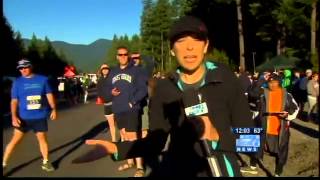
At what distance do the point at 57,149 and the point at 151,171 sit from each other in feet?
12.6

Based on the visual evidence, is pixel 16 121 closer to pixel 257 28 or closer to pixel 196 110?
pixel 196 110

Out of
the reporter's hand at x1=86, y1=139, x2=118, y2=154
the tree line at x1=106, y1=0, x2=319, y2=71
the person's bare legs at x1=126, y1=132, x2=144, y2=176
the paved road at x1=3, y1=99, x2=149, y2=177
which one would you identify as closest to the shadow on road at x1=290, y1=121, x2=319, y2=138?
the paved road at x1=3, y1=99, x2=149, y2=177

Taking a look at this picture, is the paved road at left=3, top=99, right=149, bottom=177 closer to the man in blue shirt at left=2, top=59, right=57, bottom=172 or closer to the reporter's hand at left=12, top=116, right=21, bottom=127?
the man in blue shirt at left=2, top=59, right=57, bottom=172

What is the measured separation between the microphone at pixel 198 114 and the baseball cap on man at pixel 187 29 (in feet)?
0.88

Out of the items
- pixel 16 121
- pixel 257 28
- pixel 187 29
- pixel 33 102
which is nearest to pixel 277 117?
pixel 33 102

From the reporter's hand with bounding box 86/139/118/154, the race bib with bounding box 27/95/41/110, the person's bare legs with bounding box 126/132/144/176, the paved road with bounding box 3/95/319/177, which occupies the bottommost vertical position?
the paved road with bounding box 3/95/319/177

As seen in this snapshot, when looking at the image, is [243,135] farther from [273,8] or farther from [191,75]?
[273,8]

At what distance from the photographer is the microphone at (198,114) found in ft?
9.63

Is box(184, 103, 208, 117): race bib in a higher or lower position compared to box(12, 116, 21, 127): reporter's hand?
higher

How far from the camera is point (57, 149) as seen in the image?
12.8m

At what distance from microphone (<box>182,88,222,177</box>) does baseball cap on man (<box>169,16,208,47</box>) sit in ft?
0.88

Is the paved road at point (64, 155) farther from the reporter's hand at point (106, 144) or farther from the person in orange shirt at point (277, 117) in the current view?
the reporter's hand at point (106, 144)

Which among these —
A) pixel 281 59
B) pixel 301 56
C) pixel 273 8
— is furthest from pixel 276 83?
pixel 273 8

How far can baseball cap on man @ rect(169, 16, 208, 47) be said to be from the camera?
10.0 feet
